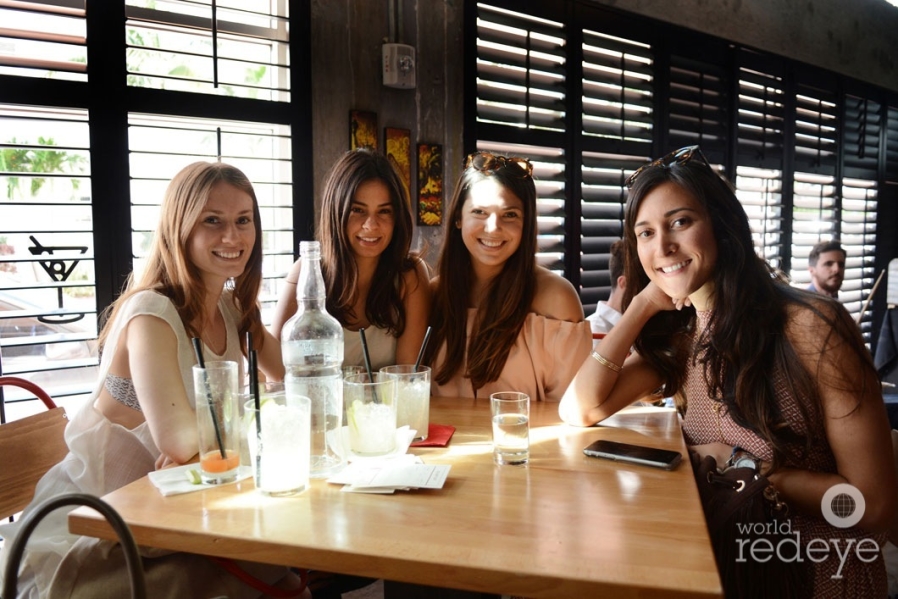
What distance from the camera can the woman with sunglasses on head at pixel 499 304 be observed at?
2.27 m

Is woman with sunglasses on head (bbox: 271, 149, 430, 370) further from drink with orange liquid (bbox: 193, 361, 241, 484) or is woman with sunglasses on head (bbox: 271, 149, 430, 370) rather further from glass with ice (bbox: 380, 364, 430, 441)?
drink with orange liquid (bbox: 193, 361, 241, 484)

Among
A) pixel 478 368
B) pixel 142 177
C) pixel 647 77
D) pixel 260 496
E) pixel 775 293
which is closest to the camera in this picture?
pixel 260 496

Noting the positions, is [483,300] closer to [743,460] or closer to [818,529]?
[743,460]

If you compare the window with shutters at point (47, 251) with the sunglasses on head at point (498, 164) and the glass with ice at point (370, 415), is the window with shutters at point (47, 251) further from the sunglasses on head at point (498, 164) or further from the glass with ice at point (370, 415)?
the glass with ice at point (370, 415)

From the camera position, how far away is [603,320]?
3.52 metres

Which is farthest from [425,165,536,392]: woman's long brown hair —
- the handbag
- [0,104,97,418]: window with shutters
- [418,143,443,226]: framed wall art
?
[0,104,97,418]: window with shutters

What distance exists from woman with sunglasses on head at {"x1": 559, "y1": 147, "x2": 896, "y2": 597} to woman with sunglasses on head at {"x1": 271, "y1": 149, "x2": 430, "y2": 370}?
0.68 m

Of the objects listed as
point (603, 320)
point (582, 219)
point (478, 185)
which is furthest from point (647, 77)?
point (478, 185)

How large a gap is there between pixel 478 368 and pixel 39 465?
1.27m

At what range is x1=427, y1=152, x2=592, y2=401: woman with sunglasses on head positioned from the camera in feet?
7.43

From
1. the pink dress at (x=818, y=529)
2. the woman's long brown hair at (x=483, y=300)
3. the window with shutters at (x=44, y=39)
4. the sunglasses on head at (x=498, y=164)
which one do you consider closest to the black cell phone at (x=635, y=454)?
the pink dress at (x=818, y=529)

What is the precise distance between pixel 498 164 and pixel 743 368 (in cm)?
108

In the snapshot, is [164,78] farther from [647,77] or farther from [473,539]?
[647,77]

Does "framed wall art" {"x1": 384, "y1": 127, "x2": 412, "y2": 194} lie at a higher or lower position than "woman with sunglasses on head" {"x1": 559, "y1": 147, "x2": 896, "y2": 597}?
higher
